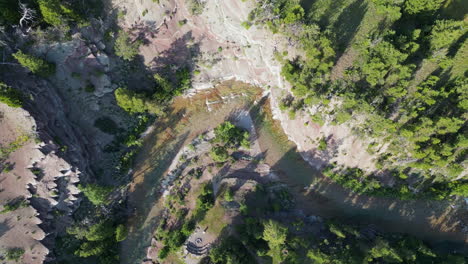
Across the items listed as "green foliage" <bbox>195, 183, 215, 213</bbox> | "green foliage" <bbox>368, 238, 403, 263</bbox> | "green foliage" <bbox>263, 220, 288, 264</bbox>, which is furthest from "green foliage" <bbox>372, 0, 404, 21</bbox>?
"green foliage" <bbox>195, 183, 215, 213</bbox>

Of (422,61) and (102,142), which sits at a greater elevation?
(422,61)

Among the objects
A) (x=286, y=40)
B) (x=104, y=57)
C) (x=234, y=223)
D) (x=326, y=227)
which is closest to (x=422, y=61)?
(x=286, y=40)

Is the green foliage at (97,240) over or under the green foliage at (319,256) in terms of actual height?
over

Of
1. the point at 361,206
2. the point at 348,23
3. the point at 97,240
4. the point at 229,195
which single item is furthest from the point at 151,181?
the point at 348,23

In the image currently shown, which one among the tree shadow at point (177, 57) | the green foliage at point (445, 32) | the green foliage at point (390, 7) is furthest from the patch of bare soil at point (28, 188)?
the green foliage at point (445, 32)

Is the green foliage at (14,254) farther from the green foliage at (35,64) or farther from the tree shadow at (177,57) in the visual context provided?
the tree shadow at (177,57)

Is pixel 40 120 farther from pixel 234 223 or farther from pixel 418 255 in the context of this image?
pixel 418 255

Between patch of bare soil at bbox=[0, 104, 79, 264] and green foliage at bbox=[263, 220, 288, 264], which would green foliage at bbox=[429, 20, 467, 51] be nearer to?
green foliage at bbox=[263, 220, 288, 264]

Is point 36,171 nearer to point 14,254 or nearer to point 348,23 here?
point 14,254
